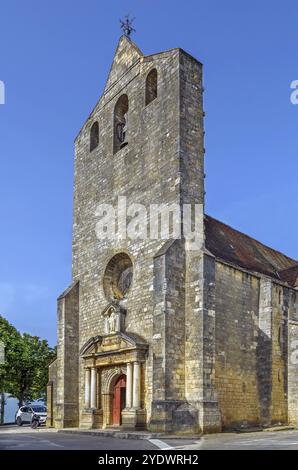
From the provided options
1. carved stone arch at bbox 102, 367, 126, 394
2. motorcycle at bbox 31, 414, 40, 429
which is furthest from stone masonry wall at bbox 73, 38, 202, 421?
motorcycle at bbox 31, 414, 40, 429

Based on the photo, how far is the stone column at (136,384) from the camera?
65.2 feet

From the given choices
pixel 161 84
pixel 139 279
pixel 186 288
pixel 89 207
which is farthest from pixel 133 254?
pixel 161 84

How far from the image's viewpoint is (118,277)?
24078 mm

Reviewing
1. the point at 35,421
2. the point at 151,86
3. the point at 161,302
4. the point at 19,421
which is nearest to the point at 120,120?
the point at 151,86

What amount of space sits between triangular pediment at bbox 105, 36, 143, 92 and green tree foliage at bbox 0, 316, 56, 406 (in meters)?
18.3

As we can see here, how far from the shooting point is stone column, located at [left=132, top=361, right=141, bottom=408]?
65.2 feet

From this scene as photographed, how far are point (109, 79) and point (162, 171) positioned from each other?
7.64m

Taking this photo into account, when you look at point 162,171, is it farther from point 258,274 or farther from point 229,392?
point 229,392

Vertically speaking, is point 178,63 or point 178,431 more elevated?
point 178,63

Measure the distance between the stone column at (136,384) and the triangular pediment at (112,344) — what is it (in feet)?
2.25

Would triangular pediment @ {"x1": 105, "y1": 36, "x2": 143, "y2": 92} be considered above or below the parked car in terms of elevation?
above

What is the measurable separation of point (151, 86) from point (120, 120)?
274cm

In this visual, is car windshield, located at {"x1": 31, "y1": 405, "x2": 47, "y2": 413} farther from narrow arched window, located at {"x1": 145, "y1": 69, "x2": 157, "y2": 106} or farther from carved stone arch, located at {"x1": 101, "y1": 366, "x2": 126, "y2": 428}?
narrow arched window, located at {"x1": 145, "y1": 69, "x2": 157, "y2": 106}

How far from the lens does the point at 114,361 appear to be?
70.7 ft
